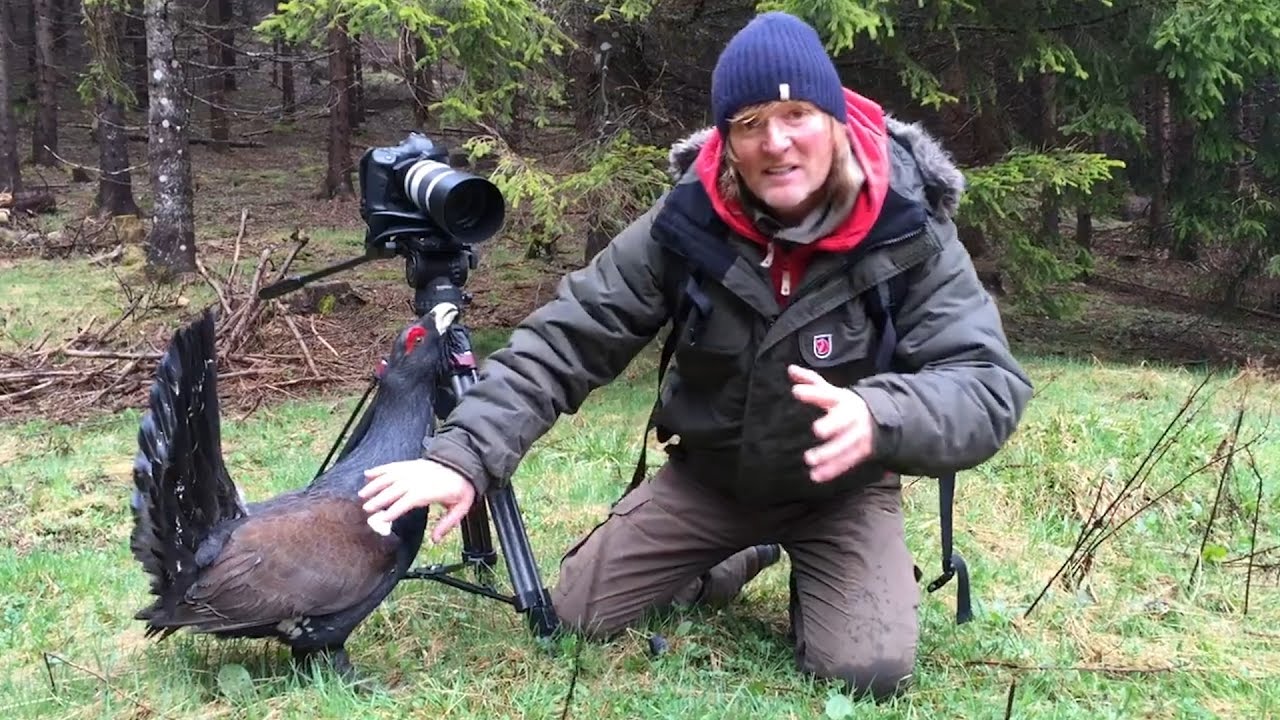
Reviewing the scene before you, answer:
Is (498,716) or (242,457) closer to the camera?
(498,716)

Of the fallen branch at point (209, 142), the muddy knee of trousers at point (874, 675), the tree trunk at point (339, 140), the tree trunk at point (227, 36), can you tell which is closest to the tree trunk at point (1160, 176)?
the muddy knee of trousers at point (874, 675)

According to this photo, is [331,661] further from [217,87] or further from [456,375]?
[217,87]

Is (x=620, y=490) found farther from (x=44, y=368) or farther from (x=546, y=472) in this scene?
(x=44, y=368)

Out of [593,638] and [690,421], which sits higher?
[690,421]

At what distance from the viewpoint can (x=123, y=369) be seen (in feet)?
26.2

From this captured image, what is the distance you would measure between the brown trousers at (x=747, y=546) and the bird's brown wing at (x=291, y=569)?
0.78 metres

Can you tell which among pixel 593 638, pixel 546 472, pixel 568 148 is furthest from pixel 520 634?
pixel 568 148

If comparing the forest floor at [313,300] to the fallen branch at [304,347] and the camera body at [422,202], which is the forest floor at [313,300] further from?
the camera body at [422,202]

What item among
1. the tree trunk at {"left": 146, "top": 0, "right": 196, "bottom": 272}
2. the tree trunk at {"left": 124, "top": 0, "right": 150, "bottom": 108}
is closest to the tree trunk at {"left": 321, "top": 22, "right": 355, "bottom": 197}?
the tree trunk at {"left": 146, "top": 0, "right": 196, "bottom": 272}

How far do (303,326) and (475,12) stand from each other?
413 cm

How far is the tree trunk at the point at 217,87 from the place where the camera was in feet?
76.0

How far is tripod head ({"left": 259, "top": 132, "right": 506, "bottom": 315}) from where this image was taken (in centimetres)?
294

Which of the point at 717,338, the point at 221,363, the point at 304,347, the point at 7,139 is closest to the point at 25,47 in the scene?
the point at 7,139

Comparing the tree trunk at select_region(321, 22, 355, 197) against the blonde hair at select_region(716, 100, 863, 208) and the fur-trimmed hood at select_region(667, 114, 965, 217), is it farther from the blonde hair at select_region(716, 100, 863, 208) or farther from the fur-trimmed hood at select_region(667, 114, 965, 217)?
the blonde hair at select_region(716, 100, 863, 208)
